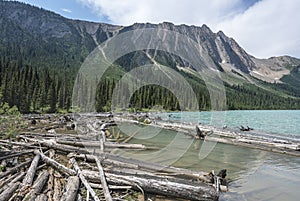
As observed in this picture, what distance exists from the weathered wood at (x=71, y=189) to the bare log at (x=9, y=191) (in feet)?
4.86

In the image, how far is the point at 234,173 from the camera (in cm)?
1434

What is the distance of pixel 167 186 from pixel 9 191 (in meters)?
5.04

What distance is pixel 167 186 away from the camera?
30.3 ft

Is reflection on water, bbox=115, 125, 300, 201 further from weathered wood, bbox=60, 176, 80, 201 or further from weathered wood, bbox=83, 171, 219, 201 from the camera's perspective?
weathered wood, bbox=60, 176, 80, 201

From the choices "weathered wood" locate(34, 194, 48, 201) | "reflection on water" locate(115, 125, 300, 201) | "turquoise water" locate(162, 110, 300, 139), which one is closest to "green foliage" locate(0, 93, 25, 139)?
"reflection on water" locate(115, 125, 300, 201)

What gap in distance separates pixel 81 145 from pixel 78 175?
854 centimetres

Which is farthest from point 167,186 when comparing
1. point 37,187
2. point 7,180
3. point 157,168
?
point 7,180

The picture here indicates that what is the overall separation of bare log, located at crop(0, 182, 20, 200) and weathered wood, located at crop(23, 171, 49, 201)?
1.53 feet

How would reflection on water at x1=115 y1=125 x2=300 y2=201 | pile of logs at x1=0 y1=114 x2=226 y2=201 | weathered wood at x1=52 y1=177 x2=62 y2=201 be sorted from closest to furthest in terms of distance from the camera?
1. weathered wood at x1=52 y1=177 x2=62 y2=201
2. pile of logs at x1=0 y1=114 x2=226 y2=201
3. reflection on water at x1=115 y1=125 x2=300 y2=201

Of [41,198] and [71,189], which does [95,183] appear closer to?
[71,189]

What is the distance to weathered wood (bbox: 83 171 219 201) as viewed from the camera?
895 centimetres

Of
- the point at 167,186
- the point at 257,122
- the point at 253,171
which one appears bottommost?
the point at 253,171

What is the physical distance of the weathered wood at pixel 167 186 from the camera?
29.4 ft

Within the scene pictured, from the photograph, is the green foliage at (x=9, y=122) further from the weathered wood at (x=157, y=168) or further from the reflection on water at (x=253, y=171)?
the reflection on water at (x=253, y=171)
